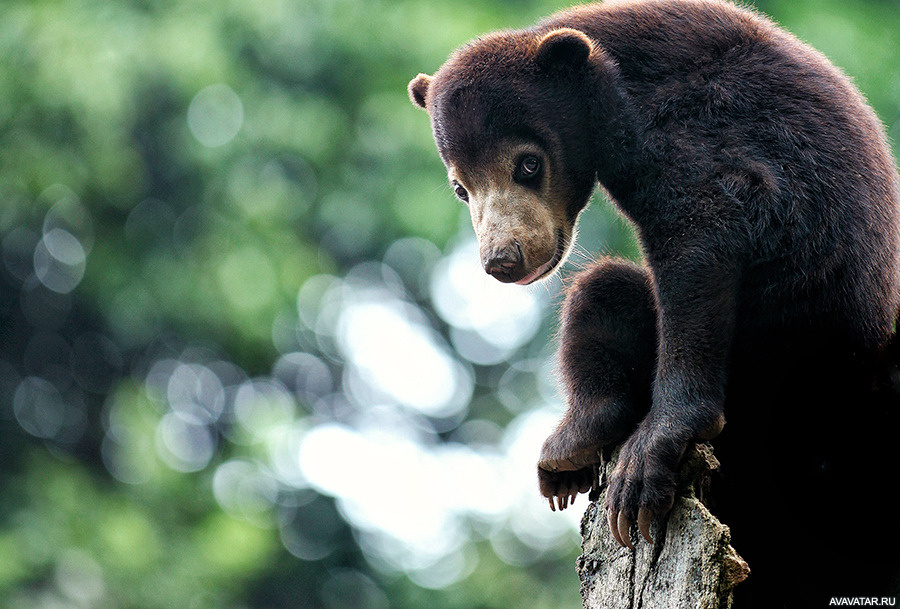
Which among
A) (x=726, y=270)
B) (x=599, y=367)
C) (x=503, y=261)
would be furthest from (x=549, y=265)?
(x=726, y=270)

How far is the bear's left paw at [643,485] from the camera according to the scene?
3.04m

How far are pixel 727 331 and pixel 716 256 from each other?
0.24 metres

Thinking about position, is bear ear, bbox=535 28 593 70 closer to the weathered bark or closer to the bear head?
the bear head

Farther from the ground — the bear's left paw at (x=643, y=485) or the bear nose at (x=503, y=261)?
the bear nose at (x=503, y=261)

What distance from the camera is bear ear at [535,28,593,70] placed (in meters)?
3.60

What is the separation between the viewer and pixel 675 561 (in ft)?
9.81

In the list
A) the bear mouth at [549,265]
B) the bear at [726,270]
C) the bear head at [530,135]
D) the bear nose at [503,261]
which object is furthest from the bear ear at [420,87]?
the bear nose at [503,261]

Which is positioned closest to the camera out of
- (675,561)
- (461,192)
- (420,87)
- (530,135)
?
(675,561)

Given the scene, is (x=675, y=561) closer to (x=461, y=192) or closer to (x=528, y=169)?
(x=528, y=169)

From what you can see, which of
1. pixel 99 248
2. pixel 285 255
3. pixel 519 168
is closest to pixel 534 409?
pixel 285 255

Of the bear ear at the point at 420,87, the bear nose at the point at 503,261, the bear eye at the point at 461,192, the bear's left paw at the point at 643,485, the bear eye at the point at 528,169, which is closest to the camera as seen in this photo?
the bear's left paw at the point at 643,485

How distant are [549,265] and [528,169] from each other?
372 mm

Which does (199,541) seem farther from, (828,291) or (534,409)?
(828,291)

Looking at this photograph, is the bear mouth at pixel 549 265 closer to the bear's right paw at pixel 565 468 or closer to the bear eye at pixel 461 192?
the bear eye at pixel 461 192
